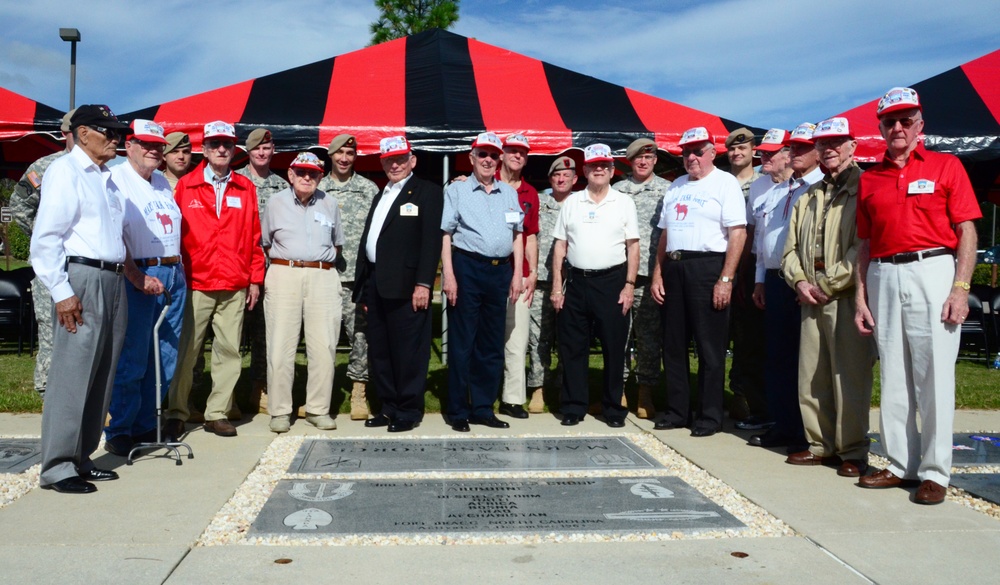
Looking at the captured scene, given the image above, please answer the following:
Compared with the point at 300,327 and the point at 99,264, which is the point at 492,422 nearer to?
the point at 300,327

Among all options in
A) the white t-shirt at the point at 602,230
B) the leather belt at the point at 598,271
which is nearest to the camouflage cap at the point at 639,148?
the white t-shirt at the point at 602,230

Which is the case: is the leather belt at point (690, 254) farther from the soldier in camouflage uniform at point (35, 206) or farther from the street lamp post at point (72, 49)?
the street lamp post at point (72, 49)

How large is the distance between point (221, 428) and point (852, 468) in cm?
377

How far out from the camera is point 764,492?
4.08 meters

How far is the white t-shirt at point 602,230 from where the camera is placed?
18.8 ft

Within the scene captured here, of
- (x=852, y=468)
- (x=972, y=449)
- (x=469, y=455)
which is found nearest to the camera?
(x=852, y=468)

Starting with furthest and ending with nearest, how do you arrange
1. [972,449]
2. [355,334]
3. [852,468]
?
[355,334]
[972,449]
[852,468]

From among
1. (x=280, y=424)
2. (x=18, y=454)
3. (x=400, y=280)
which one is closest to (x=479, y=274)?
(x=400, y=280)

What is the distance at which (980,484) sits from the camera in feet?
13.7

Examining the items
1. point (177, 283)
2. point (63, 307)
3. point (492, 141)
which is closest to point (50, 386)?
point (63, 307)

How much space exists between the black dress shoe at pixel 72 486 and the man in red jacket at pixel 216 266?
1.24 meters

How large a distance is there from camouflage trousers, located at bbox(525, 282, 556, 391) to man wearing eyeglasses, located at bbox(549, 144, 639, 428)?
1.69ft

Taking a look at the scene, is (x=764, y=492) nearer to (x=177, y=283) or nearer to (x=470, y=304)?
(x=470, y=304)

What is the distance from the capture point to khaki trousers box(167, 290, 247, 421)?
17.7 ft
